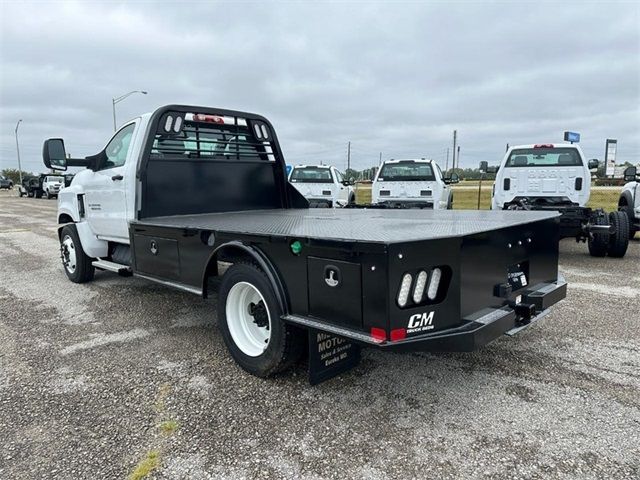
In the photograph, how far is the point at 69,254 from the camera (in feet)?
23.1

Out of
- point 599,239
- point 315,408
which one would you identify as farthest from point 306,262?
point 599,239

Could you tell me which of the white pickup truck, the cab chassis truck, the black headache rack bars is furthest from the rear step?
the white pickup truck

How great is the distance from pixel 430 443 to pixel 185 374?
1.95 metres

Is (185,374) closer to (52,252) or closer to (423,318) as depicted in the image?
(423,318)

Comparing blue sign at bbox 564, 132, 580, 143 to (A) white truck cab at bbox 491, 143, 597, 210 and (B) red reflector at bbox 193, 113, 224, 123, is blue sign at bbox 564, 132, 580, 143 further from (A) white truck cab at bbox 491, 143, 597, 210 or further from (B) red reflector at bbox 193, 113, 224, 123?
(B) red reflector at bbox 193, 113, 224, 123

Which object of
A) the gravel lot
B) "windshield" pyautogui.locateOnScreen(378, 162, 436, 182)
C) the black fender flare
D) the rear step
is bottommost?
the gravel lot

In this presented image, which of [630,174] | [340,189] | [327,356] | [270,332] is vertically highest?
[630,174]

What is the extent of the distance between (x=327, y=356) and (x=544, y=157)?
8508 millimetres

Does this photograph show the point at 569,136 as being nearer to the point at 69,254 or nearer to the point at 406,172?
the point at 406,172

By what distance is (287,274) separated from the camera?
3.09 metres

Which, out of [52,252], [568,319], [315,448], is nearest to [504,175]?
[568,319]

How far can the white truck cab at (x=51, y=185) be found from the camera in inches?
1530

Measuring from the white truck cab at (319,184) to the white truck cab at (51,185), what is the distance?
97.4 feet

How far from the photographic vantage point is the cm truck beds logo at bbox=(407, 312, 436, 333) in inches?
105
